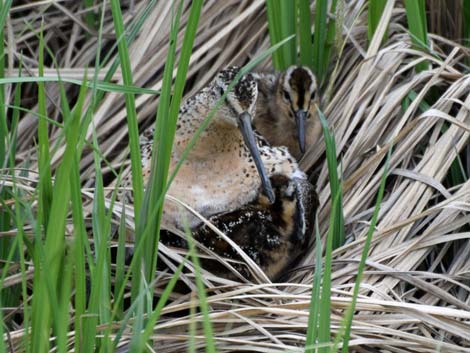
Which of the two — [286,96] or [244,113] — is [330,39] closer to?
[286,96]

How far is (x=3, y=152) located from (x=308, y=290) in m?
0.84

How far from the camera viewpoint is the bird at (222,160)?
2.86m

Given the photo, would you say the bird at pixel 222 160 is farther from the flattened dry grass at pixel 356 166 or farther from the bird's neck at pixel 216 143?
the flattened dry grass at pixel 356 166

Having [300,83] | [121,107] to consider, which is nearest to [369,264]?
[300,83]

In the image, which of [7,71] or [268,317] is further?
[7,71]

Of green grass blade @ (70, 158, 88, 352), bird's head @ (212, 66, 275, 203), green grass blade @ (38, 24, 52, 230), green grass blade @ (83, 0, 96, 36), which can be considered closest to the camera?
green grass blade @ (70, 158, 88, 352)

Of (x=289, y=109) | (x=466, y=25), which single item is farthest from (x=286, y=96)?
(x=466, y=25)

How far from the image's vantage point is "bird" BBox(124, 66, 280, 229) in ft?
9.38

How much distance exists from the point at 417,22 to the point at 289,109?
55 cm

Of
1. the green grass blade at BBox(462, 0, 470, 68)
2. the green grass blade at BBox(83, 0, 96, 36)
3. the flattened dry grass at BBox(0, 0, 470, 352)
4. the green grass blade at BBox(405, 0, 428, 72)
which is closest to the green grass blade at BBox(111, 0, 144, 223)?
the flattened dry grass at BBox(0, 0, 470, 352)

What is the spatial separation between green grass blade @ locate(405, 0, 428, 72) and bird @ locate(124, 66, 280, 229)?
535mm

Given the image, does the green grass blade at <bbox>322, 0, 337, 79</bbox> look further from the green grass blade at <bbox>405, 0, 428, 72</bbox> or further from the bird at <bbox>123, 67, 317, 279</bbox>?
the bird at <bbox>123, 67, 317, 279</bbox>

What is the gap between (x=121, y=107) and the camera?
3.56m

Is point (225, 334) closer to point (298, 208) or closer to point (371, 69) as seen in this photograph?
point (298, 208)
